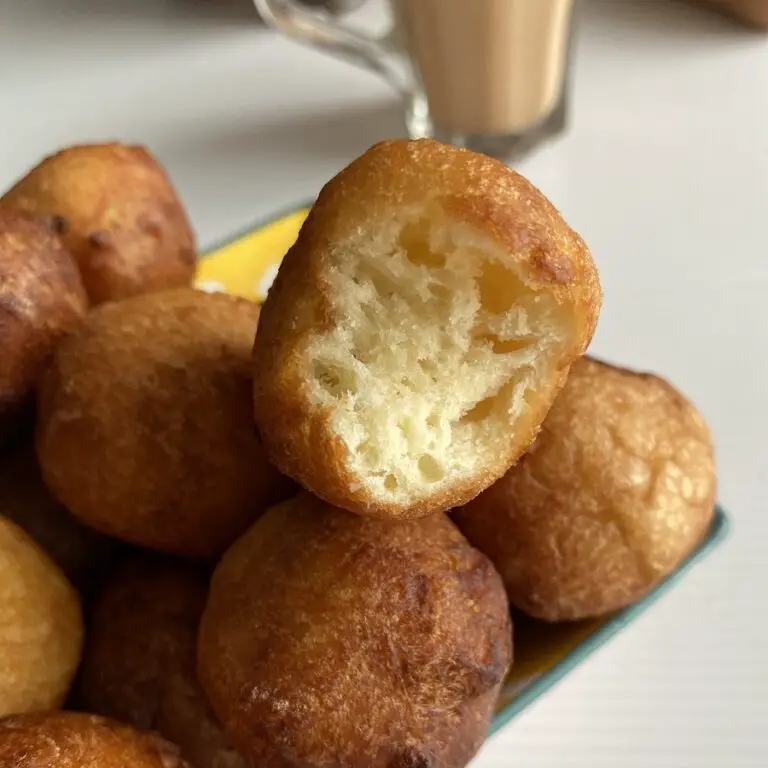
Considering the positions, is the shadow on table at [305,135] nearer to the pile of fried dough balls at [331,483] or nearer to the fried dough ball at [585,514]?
the pile of fried dough balls at [331,483]

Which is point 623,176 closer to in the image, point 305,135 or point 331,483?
point 305,135

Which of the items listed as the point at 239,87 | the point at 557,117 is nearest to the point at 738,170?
the point at 557,117

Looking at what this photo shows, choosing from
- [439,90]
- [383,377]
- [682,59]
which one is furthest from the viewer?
[682,59]

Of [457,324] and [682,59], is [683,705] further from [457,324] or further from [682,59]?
[682,59]

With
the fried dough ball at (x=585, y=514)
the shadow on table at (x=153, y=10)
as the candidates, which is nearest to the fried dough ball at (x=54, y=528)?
the fried dough ball at (x=585, y=514)

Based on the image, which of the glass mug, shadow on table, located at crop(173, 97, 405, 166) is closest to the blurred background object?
the glass mug
